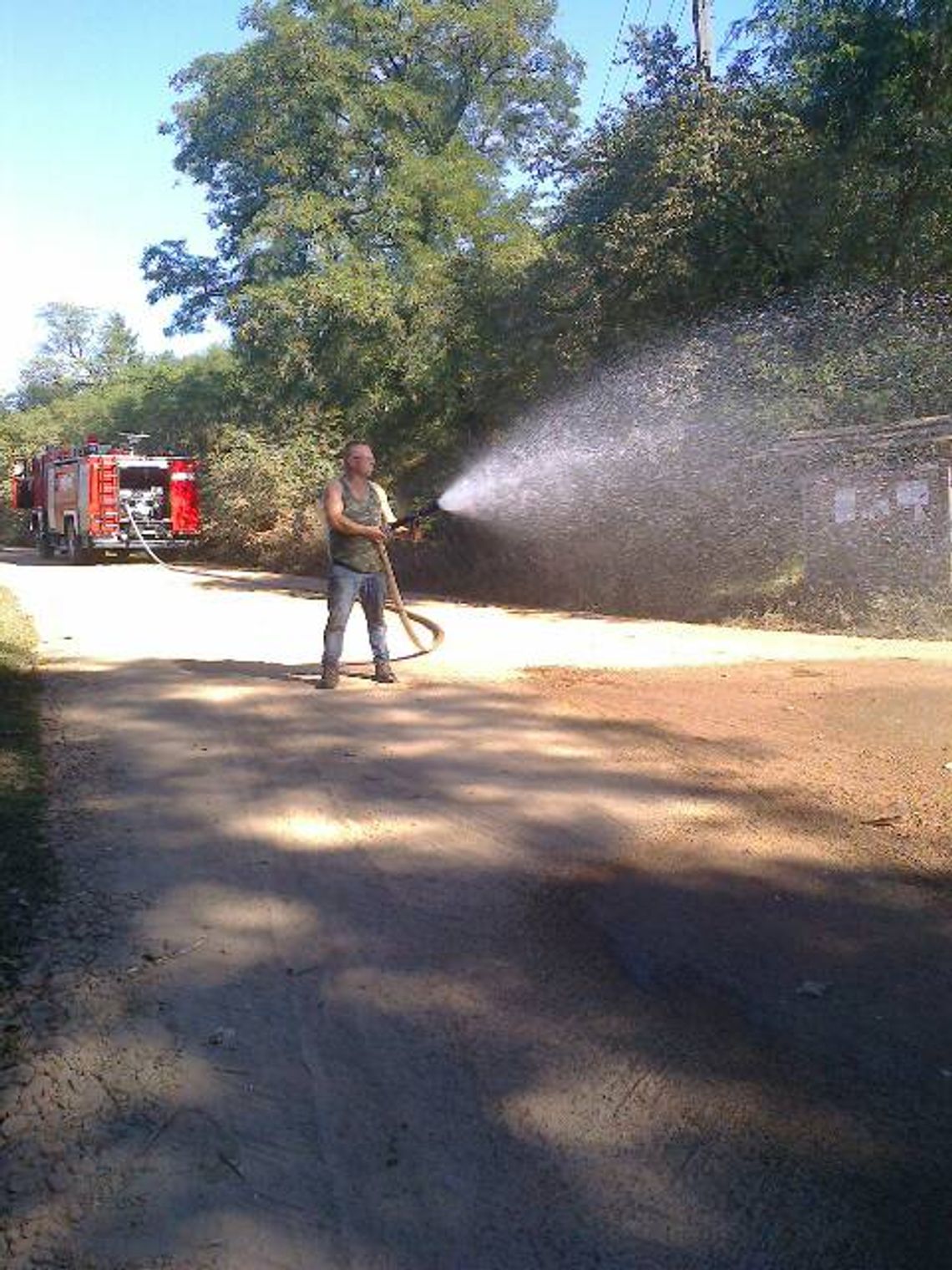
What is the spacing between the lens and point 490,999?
151 inches

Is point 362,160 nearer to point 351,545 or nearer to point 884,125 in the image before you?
point 884,125

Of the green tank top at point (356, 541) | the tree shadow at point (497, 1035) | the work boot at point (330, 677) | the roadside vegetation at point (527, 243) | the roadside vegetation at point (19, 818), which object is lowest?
the tree shadow at point (497, 1035)

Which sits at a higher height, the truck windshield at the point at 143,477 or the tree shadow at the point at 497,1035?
the truck windshield at the point at 143,477

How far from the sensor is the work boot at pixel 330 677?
908 centimetres

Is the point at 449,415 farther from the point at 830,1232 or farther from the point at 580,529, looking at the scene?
the point at 830,1232

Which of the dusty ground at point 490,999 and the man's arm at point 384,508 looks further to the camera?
the man's arm at point 384,508

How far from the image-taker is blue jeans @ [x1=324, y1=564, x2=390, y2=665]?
8.95 metres

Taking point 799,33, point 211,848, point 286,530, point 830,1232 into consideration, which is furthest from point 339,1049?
point 286,530

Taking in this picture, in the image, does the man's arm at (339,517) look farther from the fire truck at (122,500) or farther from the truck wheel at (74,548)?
the truck wheel at (74,548)

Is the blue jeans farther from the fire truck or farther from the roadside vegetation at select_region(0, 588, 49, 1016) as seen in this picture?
the fire truck

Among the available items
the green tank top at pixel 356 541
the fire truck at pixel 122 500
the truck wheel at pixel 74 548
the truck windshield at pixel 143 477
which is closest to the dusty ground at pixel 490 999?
the green tank top at pixel 356 541

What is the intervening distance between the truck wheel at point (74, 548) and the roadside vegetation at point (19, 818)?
20.4 meters

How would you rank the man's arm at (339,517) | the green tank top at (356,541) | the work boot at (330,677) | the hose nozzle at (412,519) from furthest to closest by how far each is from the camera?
the hose nozzle at (412,519) < the work boot at (330,677) < the green tank top at (356,541) < the man's arm at (339,517)

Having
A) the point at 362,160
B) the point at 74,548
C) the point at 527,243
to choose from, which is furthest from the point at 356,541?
the point at 362,160
